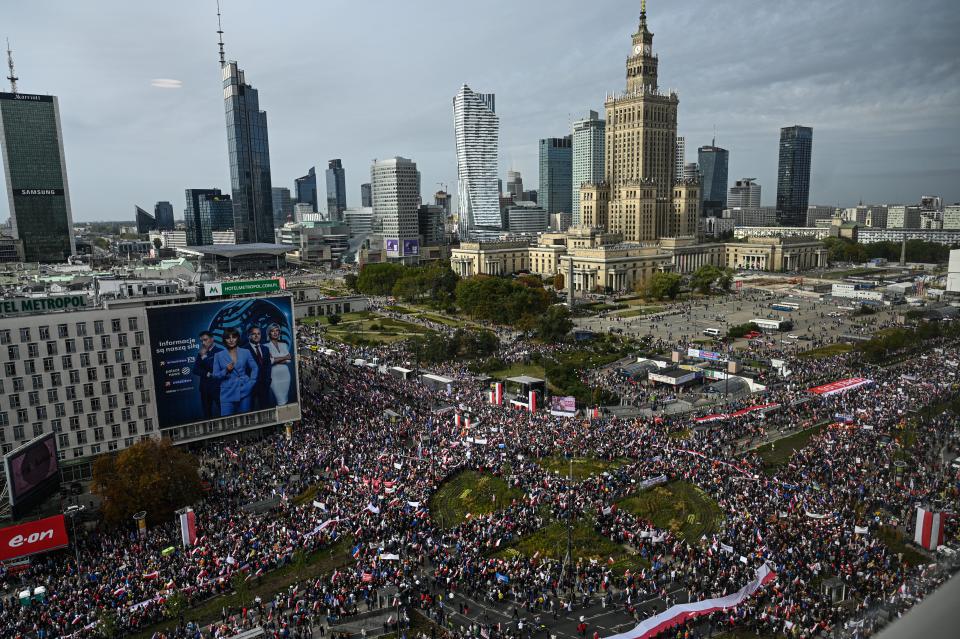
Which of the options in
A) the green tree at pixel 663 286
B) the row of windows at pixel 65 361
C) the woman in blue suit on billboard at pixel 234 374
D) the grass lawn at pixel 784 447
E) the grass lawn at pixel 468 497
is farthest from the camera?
the green tree at pixel 663 286

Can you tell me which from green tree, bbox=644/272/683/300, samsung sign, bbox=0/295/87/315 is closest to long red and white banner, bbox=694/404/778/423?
samsung sign, bbox=0/295/87/315

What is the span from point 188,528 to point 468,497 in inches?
457

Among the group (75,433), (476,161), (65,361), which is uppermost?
(476,161)

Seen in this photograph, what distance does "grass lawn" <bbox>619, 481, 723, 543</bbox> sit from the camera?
25505 millimetres

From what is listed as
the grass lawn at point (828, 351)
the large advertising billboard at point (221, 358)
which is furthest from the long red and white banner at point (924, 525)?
the grass lawn at point (828, 351)

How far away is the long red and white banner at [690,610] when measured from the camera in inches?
715

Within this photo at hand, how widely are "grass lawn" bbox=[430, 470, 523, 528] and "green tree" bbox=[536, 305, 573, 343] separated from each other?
32821mm

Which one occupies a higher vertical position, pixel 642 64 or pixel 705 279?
pixel 642 64

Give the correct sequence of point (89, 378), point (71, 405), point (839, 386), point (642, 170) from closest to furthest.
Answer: point (71, 405) < point (89, 378) < point (839, 386) < point (642, 170)

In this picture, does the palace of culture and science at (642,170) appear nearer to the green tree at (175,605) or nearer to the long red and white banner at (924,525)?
the long red and white banner at (924,525)

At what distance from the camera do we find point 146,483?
26.9 m

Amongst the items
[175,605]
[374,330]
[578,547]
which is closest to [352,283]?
[374,330]

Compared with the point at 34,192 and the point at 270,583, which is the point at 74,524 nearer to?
the point at 270,583

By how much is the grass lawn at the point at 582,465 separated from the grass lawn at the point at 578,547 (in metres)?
5.46
